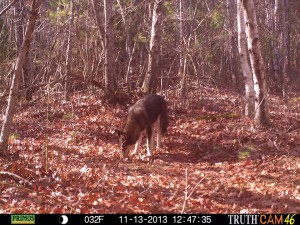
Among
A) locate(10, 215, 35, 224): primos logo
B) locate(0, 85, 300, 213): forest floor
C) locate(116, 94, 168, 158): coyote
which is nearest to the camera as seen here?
locate(10, 215, 35, 224): primos logo

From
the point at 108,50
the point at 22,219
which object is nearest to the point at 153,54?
the point at 108,50

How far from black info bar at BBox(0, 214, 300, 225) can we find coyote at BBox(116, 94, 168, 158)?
17.6 ft

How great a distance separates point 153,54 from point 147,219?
38.1 ft

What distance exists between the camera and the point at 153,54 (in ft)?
56.6

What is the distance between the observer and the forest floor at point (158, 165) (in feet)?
24.1

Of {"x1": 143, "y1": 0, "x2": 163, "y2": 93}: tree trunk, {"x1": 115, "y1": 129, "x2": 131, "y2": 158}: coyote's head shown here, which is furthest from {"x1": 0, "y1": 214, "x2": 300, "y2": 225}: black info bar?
{"x1": 143, "y1": 0, "x2": 163, "y2": 93}: tree trunk

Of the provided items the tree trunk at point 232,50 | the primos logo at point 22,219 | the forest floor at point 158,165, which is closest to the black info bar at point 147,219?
the primos logo at point 22,219

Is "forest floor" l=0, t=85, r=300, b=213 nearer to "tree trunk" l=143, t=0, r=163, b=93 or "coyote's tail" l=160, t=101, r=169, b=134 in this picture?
"coyote's tail" l=160, t=101, r=169, b=134

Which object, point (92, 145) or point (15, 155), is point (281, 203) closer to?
point (15, 155)

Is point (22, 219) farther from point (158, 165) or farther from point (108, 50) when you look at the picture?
point (108, 50)

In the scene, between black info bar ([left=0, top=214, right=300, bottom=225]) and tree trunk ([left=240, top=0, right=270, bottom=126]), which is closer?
black info bar ([left=0, top=214, right=300, bottom=225])

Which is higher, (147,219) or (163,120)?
(163,120)

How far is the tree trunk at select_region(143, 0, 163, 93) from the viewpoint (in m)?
16.8

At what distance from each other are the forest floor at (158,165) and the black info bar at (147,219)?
0.38 metres
